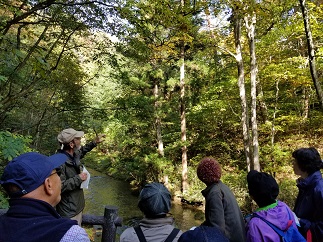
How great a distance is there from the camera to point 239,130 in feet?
51.4

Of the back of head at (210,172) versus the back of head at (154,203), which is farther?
the back of head at (210,172)

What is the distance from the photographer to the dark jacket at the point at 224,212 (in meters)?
2.24

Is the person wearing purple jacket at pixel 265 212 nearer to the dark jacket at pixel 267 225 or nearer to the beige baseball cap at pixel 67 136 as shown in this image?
the dark jacket at pixel 267 225

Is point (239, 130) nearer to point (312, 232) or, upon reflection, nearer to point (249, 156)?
point (249, 156)

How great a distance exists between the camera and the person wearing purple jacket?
1910 millimetres

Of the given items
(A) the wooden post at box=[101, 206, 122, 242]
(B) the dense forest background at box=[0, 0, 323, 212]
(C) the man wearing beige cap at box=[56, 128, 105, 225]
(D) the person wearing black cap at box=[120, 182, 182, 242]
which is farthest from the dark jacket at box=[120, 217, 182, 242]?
(B) the dense forest background at box=[0, 0, 323, 212]

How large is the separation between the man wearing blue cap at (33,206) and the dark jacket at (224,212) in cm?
136

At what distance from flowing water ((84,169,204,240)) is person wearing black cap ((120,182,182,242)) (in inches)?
255

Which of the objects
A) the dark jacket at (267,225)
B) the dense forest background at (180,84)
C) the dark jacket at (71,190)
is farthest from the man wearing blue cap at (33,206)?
the dense forest background at (180,84)

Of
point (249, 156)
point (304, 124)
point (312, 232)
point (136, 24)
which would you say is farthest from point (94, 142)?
point (304, 124)

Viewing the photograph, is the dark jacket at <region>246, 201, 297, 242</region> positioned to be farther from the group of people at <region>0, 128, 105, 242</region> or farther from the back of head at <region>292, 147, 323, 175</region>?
the group of people at <region>0, 128, 105, 242</region>

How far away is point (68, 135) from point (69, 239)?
6.96 ft

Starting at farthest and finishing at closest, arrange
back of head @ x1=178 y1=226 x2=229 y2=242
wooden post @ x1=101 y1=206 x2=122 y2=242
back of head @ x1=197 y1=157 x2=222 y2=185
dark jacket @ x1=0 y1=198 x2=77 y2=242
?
wooden post @ x1=101 y1=206 x2=122 y2=242 < back of head @ x1=197 y1=157 x2=222 y2=185 < back of head @ x1=178 y1=226 x2=229 y2=242 < dark jacket @ x1=0 y1=198 x2=77 y2=242

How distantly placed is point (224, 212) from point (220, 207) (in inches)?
3.4
